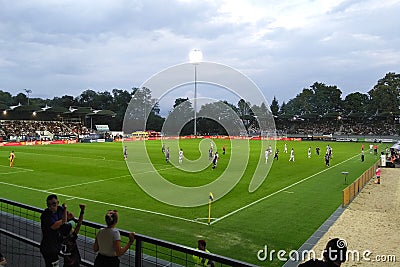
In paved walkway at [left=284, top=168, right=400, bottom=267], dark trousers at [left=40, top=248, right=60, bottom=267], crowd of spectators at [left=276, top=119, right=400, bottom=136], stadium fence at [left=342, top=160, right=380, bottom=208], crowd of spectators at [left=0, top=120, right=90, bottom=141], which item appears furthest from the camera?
crowd of spectators at [left=276, top=119, right=400, bottom=136]

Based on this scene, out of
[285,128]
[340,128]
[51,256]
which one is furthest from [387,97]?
[51,256]

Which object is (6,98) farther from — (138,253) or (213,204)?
(138,253)

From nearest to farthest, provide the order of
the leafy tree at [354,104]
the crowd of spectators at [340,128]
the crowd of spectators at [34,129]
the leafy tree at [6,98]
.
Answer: the crowd of spectators at [34,129] → the crowd of spectators at [340,128] → the leafy tree at [354,104] → the leafy tree at [6,98]

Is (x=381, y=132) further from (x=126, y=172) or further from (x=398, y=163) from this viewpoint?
(x=126, y=172)

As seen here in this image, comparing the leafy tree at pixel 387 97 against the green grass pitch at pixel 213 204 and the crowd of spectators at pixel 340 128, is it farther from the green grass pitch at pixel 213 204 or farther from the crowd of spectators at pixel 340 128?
the green grass pitch at pixel 213 204

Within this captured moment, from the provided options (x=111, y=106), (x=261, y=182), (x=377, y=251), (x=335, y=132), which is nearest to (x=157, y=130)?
(x=111, y=106)

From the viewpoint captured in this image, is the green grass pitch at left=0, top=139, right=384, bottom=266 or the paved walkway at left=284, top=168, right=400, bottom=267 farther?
the green grass pitch at left=0, top=139, right=384, bottom=266

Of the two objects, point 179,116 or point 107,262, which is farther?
point 179,116

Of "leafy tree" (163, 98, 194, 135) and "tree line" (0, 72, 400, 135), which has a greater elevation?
"tree line" (0, 72, 400, 135)

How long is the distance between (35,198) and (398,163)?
3811cm

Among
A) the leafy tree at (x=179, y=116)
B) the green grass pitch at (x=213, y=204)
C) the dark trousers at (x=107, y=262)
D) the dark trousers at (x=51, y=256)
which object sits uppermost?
the leafy tree at (x=179, y=116)

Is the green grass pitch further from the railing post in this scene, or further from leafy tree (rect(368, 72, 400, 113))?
leafy tree (rect(368, 72, 400, 113))

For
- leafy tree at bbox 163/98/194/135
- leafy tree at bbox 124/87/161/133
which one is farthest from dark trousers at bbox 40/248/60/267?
leafy tree at bbox 163/98/194/135

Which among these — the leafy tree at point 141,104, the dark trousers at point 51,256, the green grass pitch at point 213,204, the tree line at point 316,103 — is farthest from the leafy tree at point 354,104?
the dark trousers at point 51,256
